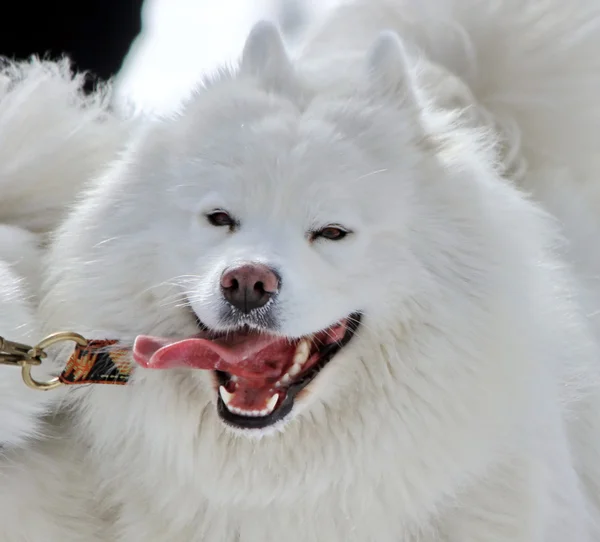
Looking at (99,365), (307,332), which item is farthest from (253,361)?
(99,365)

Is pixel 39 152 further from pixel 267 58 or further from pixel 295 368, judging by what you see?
pixel 295 368

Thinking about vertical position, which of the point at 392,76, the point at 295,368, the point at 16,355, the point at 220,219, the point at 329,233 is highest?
the point at 392,76

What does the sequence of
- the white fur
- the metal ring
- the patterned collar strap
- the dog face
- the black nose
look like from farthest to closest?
the white fur
the patterned collar strap
the metal ring
the dog face
the black nose

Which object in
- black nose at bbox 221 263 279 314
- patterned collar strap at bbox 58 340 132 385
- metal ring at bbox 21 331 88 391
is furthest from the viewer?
patterned collar strap at bbox 58 340 132 385

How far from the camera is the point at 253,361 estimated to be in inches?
75.0

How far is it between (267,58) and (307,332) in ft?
2.68

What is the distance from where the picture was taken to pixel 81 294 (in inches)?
83.7

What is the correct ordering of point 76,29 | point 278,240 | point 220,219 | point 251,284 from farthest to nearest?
1. point 76,29
2. point 220,219
3. point 278,240
4. point 251,284

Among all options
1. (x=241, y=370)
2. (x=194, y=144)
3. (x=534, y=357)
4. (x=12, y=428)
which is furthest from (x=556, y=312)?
(x=12, y=428)

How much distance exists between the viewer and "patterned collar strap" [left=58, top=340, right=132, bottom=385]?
2072 mm

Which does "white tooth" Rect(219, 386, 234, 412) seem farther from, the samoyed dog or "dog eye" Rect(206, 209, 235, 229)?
"dog eye" Rect(206, 209, 235, 229)

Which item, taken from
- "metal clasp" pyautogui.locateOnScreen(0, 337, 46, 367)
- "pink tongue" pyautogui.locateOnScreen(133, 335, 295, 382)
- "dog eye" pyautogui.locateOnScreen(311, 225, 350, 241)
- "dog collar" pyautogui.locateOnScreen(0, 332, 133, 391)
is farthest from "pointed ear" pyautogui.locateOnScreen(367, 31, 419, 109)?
"metal clasp" pyautogui.locateOnScreen(0, 337, 46, 367)

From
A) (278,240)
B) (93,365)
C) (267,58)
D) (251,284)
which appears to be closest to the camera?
(251,284)

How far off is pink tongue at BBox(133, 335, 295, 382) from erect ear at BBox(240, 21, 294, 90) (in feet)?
2.34
